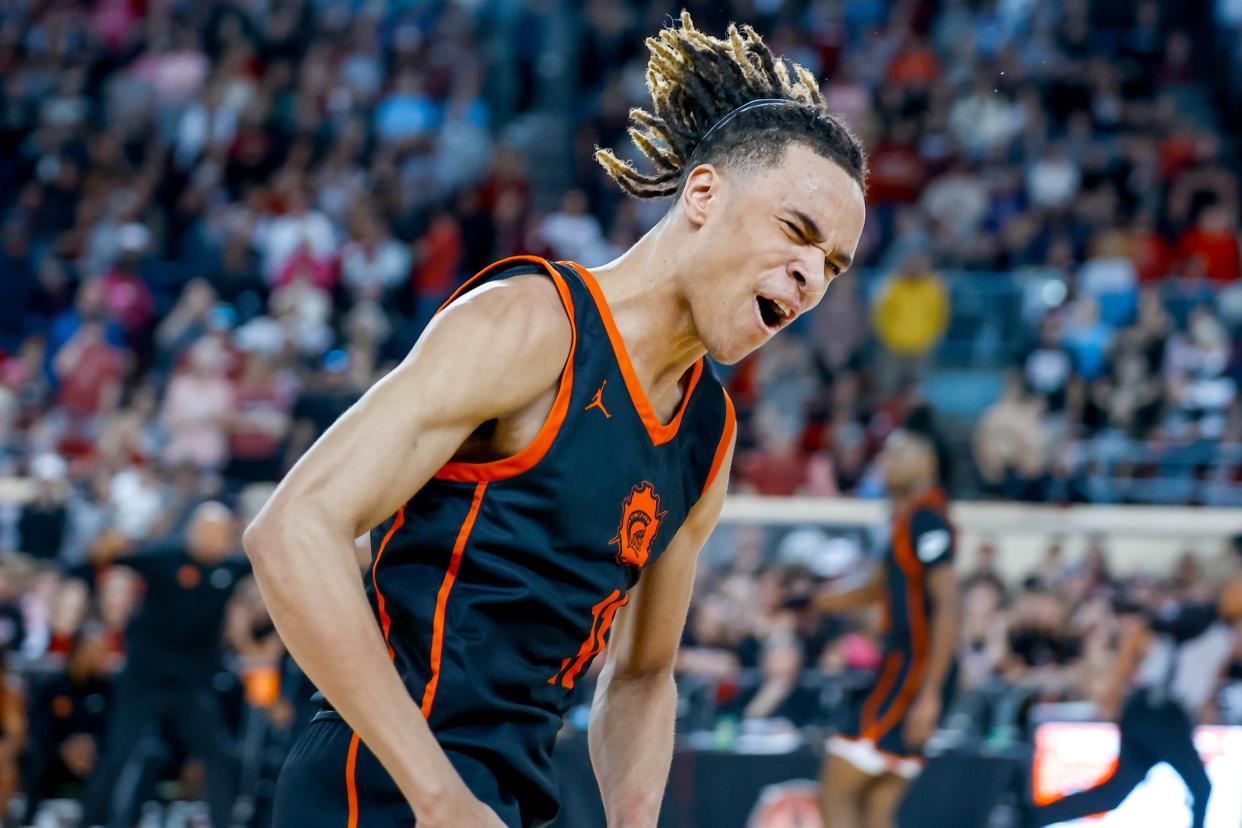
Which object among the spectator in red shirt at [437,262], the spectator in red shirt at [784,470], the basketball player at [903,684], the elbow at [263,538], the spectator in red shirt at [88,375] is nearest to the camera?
the elbow at [263,538]

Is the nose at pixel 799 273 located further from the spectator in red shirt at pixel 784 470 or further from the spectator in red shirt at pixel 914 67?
the spectator in red shirt at pixel 914 67

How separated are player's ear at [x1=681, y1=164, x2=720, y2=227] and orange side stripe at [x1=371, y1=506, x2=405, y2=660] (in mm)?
685

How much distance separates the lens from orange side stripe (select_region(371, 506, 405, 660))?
2637 millimetres

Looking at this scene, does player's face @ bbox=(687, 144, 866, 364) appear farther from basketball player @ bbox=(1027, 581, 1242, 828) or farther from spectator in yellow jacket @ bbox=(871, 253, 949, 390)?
spectator in yellow jacket @ bbox=(871, 253, 949, 390)

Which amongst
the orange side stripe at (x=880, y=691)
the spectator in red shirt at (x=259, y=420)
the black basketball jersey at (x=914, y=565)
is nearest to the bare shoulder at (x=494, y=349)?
the black basketball jersey at (x=914, y=565)

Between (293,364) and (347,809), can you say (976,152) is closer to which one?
(293,364)

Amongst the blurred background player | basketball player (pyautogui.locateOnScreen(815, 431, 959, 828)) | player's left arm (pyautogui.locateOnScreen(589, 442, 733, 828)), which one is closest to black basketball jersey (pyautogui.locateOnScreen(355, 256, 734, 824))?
player's left arm (pyautogui.locateOnScreen(589, 442, 733, 828))

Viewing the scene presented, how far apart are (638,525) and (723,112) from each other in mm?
778

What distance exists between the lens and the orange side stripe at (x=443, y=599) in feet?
8.46

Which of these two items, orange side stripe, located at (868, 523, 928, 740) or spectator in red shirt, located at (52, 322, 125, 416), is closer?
orange side stripe, located at (868, 523, 928, 740)

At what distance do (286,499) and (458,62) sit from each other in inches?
545

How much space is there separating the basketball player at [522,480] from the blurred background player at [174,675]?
→ 22.8 ft

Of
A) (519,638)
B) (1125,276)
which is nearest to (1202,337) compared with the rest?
(1125,276)

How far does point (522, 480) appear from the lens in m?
2.62
